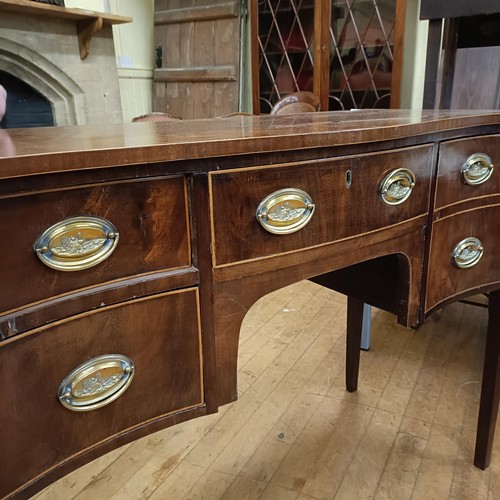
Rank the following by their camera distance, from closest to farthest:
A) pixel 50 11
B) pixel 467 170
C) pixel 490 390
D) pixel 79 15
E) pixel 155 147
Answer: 1. pixel 155 147
2. pixel 467 170
3. pixel 490 390
4. pixel 50 11
5. pixel 79 15

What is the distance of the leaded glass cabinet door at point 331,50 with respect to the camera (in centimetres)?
259

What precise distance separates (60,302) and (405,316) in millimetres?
601

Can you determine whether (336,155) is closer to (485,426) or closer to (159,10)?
(485,426)

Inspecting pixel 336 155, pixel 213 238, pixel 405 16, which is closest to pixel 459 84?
pixel 405 16

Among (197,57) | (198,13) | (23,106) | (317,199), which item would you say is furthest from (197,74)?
(317,199)

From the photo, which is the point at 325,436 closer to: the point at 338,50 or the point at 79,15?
the point at 338,50

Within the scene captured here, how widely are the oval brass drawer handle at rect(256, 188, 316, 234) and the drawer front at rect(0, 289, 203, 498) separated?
123 millimetres

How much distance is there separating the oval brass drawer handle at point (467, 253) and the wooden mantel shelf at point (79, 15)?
8.18 ft

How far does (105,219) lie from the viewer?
18.1 inches

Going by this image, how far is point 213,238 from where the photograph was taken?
0.53m

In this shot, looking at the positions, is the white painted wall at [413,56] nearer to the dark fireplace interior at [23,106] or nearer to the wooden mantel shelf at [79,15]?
the wooden mantel shelf at [79,15]

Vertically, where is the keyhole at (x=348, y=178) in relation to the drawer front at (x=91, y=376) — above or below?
above

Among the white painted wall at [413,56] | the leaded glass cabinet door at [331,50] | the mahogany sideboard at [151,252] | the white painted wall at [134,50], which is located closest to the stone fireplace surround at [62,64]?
the white painted wall at [134,50]

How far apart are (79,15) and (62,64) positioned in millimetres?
316
